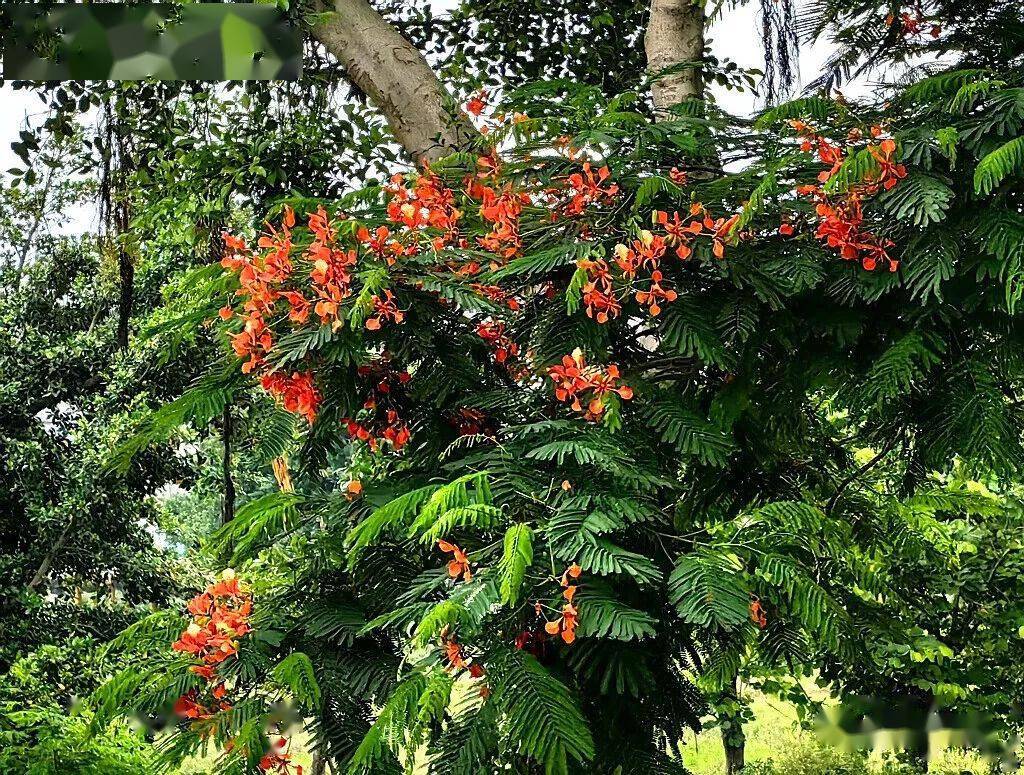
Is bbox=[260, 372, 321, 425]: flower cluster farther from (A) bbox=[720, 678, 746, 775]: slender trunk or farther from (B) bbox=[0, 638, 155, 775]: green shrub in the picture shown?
(A) bbox=[720, 678, 746, 775]: slender trunk

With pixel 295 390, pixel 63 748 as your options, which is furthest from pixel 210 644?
pixel 63 748

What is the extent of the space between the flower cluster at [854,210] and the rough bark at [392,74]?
50.5 inches

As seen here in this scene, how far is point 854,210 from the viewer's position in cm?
172

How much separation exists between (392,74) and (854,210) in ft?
5.43

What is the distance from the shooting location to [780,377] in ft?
6.15

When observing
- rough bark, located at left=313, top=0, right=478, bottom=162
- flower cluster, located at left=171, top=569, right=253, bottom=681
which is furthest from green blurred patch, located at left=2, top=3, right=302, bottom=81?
flower cluster, located at left=171, top=569, right=253, bottom=681

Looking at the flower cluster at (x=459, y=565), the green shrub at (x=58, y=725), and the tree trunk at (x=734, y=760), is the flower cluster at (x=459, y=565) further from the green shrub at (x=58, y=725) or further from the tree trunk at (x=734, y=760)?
the tree trunk at (x=734, y=760)

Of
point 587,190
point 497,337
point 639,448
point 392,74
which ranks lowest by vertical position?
point 639,448

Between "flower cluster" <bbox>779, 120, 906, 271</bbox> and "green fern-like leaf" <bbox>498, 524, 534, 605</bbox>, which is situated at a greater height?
"flower cluster" <bbox>779, 120, 906, 271</bbox>

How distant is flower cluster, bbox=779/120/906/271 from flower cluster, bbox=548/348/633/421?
0.42 metres

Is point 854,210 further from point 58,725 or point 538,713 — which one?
point 58,725

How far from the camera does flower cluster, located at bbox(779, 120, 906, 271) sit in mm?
1681

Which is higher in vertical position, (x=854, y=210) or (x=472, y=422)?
(x=854, y=210)

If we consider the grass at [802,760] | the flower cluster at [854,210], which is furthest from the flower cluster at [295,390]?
the grass at [802,760]
